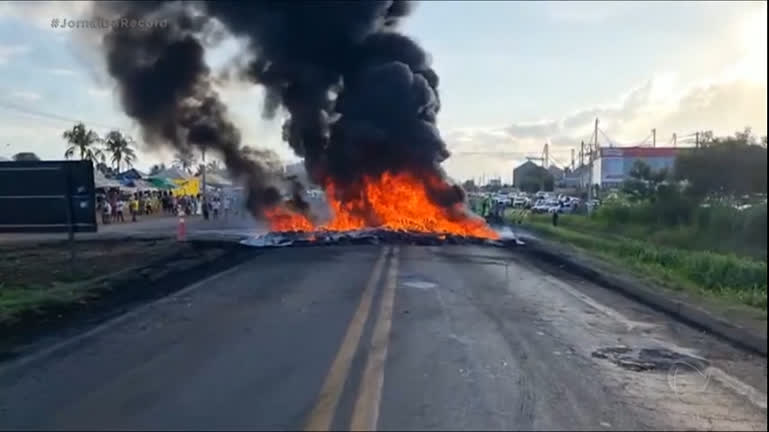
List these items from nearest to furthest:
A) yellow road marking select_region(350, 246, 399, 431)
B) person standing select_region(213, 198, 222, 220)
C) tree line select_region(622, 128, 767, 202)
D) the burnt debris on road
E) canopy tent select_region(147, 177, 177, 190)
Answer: tree line select_region(622, 128, 767, 202)
yellow road marking select_region(350, 246, 399, 431)
the burnt debris on road
person standing select_region(213, 198, 222, 220)
canopy tent select_region(147, 177, 177, 190)

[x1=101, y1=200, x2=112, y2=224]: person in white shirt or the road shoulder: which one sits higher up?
[x1=101, y1=200, x2=112, y2=224]: person in white shirt

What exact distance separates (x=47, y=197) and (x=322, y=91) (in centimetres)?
1578

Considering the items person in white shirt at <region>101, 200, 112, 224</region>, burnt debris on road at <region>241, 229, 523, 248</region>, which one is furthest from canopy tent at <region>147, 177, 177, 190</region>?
burnt debris on road at <region>241, 229, 523, 248</region>

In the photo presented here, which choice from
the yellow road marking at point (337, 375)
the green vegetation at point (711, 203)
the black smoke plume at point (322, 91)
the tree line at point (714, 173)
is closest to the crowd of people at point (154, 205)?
the black smoke plume at point (322, 91)

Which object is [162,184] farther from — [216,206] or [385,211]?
[385,211]

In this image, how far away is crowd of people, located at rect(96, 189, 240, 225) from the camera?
139 ft

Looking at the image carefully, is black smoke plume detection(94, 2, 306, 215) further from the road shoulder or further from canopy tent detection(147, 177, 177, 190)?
canopy tent detection(147, 177, 177, 190)

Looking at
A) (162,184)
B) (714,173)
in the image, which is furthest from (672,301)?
(162,184)

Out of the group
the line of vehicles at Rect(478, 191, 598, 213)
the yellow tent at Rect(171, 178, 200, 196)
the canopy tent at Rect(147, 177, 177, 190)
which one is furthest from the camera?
the canopy tent at Rect(147, 177, 177, 190)

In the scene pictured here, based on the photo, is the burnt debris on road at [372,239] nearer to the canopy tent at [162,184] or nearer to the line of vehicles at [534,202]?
the line of vehicles at [534,202]

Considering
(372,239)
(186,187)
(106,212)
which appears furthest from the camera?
(186,187)

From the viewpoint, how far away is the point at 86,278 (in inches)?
617

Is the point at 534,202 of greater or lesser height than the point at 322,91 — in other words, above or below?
below

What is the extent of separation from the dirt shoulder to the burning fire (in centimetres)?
598
